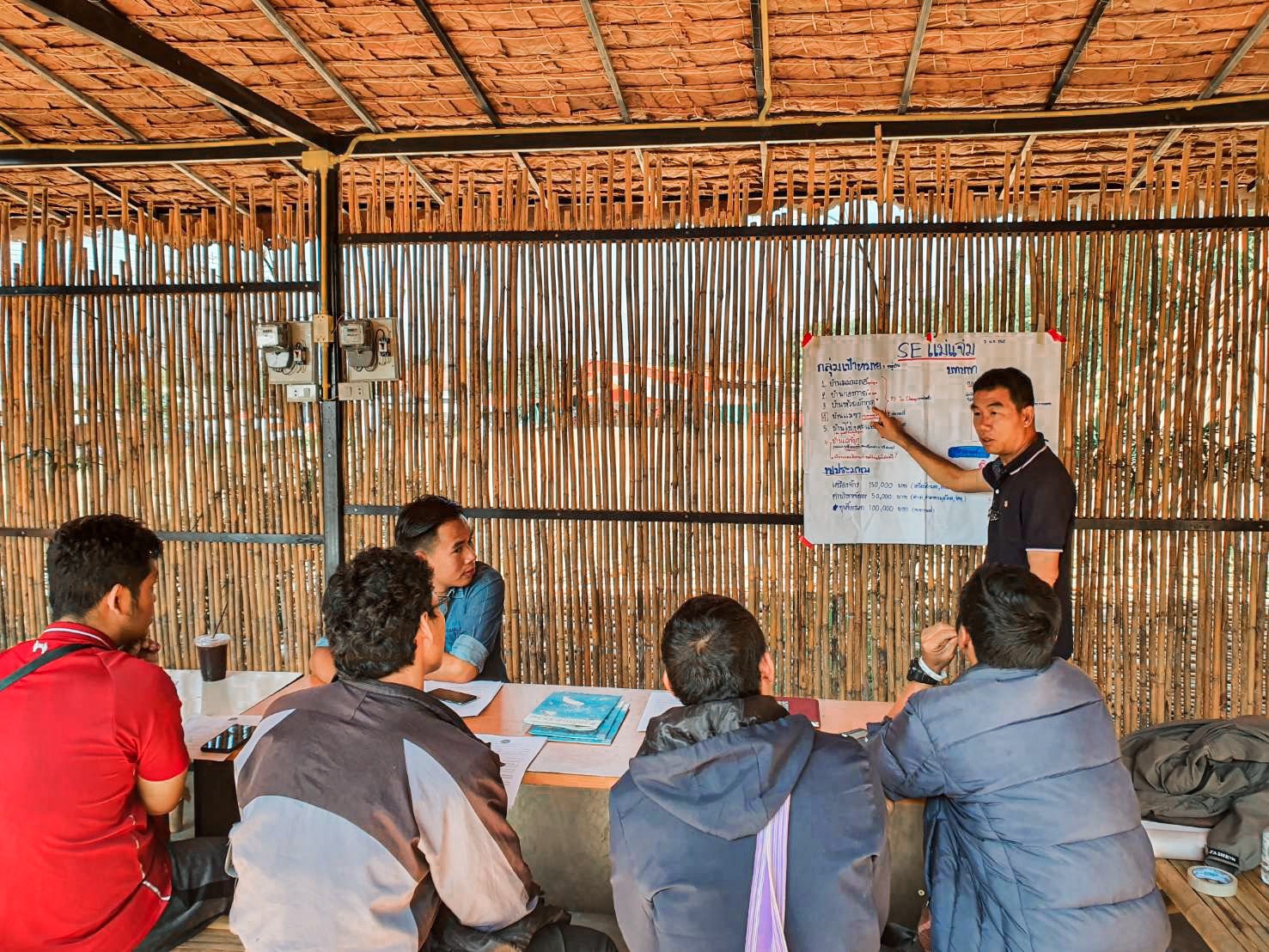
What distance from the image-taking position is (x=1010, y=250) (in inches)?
152

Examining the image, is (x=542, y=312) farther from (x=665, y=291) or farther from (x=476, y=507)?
(x=476, y=507)

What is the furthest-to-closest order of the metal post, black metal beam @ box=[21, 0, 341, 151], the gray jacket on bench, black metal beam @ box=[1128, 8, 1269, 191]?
the metal post, black metal beam @ box=[1128, 8, 1269, 191], black metal beam @ box=[21, 0, 341, 151], the gray jacket on bench

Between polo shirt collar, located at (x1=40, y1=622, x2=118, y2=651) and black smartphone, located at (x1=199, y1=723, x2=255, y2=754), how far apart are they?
0.49 metres

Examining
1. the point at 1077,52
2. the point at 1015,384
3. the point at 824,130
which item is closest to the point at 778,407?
the point at 1015,384

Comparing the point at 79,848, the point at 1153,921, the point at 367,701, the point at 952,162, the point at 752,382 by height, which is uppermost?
the point at 952,162

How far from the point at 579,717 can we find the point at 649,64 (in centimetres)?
252

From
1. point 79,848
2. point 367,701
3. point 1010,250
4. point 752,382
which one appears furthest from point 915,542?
point 79,848

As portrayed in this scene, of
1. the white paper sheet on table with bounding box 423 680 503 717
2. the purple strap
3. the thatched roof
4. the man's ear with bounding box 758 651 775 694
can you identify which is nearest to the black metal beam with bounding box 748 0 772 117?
the thatched roof

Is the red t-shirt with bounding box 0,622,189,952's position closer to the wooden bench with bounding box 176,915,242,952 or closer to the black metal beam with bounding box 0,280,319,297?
the wooden bench with bounding box 176,915,242,952

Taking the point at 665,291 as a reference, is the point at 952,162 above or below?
above

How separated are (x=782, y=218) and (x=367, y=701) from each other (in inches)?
122

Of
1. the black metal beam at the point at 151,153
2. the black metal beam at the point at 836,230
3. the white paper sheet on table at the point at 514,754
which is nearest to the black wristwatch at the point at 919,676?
the white paper sheet on table at the point at 514,754

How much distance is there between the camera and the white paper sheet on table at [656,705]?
2455mm

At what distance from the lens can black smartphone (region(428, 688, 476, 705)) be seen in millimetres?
2652
